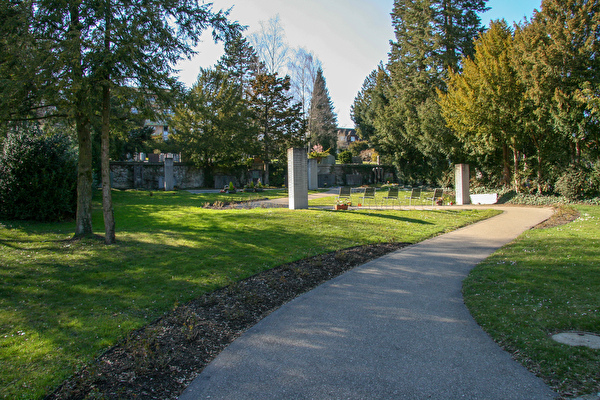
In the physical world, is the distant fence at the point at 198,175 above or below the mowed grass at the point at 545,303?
above

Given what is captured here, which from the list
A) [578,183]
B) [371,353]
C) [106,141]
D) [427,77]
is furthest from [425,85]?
[371,353]

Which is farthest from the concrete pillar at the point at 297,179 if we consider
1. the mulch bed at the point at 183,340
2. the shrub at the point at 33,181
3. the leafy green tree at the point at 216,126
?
the leafy green tree at the point at 216,126

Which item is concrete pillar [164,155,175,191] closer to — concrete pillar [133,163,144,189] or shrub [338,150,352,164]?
concrete pillar [133,163,144,189]

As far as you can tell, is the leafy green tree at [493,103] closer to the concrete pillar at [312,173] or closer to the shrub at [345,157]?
the concrete pillar at [312,173]

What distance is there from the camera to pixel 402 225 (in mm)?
12766

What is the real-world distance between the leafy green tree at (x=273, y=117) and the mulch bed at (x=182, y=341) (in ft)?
98.6

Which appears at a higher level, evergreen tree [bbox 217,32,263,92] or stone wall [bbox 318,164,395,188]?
evergreen tree [bbox 217,32,263,92]

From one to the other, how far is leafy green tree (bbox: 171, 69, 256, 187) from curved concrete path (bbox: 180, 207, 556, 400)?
1148 inches

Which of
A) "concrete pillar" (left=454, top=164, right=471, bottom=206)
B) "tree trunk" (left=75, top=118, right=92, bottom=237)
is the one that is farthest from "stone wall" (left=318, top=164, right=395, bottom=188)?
"tree trunk" (left=75, top=118, right=92, bottom=237)

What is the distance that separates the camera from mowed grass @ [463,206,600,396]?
3619 millimetres

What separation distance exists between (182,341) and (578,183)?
1976 cm

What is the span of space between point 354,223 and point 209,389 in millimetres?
9828

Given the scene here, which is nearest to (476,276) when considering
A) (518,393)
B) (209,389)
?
(518,393)

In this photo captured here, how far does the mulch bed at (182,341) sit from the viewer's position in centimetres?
345
